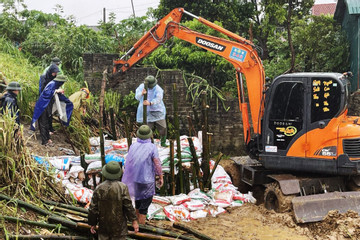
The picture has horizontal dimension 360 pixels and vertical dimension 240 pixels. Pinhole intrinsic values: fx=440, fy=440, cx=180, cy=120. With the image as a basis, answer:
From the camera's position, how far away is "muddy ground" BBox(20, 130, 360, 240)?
21.0 ft

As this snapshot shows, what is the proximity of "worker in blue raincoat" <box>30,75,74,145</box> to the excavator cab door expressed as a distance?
3.93 metres

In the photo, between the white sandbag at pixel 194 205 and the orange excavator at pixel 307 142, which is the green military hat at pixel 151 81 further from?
the white sandbag at pixel 194 205

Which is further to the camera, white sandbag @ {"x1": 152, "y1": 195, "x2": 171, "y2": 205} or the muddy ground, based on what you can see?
white sandbag @ {"x1": 152, "y1": 195, "x2": 171, "y2": 205}

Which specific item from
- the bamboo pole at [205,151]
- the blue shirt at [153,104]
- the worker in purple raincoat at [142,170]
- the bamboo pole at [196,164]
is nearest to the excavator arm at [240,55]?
the bamboo pole at [205,151]

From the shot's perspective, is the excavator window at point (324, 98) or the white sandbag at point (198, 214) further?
the white sandbag at point (198, 214)

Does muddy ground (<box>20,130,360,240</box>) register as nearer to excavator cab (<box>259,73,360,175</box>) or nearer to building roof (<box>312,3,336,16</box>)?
excavator cab (<box>259,73,360,175</box>)

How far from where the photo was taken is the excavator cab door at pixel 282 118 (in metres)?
7.25

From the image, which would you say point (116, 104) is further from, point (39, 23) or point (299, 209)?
point (39, 23)

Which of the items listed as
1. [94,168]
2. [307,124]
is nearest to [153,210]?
[94,168]

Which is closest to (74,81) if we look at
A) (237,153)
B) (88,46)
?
(88,46)

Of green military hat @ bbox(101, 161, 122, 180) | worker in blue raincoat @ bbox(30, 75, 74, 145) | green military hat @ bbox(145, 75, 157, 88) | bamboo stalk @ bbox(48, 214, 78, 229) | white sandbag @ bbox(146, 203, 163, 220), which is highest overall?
green military hat @ bbox(145, 75, 157, 88)

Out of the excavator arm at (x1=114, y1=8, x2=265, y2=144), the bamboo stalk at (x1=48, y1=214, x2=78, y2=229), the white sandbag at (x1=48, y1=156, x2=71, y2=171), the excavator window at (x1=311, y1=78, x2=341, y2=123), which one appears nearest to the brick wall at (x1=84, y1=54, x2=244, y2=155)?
the excavator arm at (x1=114, y1=8, x2=265, y2=144)

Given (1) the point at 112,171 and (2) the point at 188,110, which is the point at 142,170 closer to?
(1) the point at 112,171

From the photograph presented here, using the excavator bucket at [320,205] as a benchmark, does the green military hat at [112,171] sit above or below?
above
